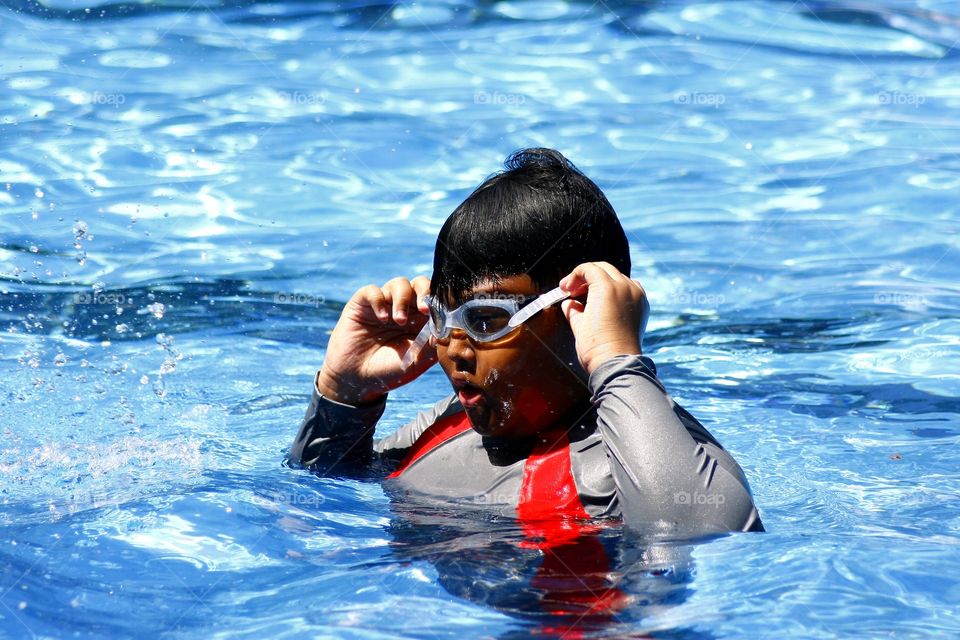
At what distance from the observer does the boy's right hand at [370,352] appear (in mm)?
3686

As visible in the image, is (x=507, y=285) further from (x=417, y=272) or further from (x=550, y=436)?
(x=417, y=272)

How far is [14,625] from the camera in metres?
2.67

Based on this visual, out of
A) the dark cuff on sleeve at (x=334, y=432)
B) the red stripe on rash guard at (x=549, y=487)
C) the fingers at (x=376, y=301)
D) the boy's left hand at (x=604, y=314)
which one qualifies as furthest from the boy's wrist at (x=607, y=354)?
the dark cuff on sleeve at (x=334, y=432)

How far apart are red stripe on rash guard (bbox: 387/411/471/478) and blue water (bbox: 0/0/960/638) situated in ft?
0.69

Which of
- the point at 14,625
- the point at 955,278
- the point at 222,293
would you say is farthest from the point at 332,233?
the point at 14,625

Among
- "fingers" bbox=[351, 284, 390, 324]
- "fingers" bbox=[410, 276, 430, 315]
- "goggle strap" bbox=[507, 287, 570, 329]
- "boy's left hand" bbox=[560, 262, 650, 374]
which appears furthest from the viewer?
"fingers" bbox=[351, 284, 390, 324]

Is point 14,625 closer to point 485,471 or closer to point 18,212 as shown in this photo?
point 485,471

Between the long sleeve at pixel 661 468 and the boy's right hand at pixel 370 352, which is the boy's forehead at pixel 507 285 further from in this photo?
the boy's right hand at pixel 370 352

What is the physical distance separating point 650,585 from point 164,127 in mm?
6925

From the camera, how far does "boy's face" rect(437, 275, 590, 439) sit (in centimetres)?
312

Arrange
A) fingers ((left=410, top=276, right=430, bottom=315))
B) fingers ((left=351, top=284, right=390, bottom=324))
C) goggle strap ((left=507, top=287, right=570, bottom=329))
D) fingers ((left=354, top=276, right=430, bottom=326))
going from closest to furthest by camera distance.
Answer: goggle strap ((left=507, top=287, right=570, bottom=329)) → fingers ((left=410, top=276, right=430, bottom=315)) → fingers ((left=354, top=276, right=430, bottom=326)) → fingers ((left=351, top=284, right=390, bottom=324))

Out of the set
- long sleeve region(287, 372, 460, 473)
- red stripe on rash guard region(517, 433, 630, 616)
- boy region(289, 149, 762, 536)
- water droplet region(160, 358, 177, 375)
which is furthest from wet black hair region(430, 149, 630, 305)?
water droplet region(160, 358, 177, 375)

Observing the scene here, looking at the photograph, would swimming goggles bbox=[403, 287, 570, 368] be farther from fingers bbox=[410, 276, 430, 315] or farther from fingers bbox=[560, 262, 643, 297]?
fingers bbox=[410, 276, 430, 315]

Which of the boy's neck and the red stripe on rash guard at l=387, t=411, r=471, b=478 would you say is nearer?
the boy's neck
